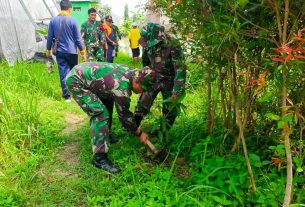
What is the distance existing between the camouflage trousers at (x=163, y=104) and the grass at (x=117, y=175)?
0.19 metres

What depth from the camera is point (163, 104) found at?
13.1 feet

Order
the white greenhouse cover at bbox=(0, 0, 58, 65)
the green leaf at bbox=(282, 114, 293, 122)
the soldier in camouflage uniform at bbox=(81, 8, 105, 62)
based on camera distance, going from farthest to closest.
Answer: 1. the white greenhouse cover at bbox=(0, 0, 58, 65)
2. the soldier in camouflage uniform at bbox=(81, 8, 105, 62)
3. the green leaf at bbox=(282, 114, 293, 122)

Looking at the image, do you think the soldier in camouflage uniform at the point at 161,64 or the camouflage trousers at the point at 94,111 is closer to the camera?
the camouflage trousers at the point at 94,111

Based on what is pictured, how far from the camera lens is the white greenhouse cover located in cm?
902

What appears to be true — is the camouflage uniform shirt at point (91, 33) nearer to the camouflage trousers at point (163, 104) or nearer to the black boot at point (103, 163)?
the camouflage trousers at point (163, 104)

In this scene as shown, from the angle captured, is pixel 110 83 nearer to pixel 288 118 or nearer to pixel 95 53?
pixel 288 118

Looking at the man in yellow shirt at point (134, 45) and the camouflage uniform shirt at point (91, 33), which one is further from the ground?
the camouflage uniform shirt at point (91, 33)

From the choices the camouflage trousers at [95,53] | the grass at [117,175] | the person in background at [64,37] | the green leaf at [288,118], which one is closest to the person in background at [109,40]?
the camouflage trousers at [95,53]

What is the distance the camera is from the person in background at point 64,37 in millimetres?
5797

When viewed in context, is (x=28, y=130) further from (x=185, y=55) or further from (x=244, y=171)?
(x=244, y=171)

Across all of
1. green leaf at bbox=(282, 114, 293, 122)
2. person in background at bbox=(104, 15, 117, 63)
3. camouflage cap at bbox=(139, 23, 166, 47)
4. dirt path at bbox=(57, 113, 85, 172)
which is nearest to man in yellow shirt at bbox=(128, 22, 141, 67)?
person in background at bbox=(104, 15, 117, 63)

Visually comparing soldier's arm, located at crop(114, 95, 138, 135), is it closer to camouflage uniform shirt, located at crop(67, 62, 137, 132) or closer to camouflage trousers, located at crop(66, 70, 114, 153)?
camouflage uniform shirt, located at crop(67, 62, 137, 132)

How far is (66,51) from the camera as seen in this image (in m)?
5.81

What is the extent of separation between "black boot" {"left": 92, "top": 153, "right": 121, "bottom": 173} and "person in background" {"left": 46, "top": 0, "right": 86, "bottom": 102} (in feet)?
9.29
